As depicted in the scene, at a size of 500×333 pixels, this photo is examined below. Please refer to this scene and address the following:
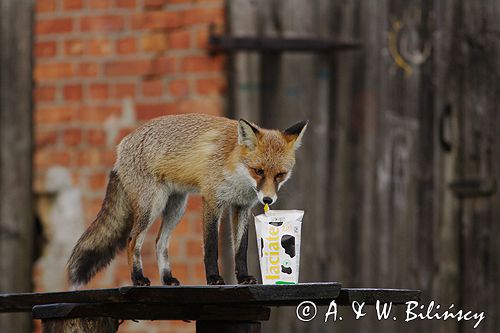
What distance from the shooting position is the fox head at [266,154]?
4.00m

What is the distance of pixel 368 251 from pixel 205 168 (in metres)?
2.88

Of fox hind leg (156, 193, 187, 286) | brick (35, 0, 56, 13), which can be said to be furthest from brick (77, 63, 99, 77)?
fox hind leg (156, 193, 187, 286)

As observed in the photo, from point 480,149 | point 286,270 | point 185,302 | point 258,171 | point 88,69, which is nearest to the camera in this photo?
point 185,302

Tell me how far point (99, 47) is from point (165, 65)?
50 centimetres

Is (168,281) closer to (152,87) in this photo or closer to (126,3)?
(152,87)

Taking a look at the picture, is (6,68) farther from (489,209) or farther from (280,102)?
(489,209)

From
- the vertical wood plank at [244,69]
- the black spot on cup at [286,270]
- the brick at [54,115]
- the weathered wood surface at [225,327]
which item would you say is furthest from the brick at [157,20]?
the black spot on cup at [286,270]

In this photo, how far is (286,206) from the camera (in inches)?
271

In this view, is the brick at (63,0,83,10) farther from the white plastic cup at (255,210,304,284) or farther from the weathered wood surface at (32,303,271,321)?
the white plastic cup at (255,210,304,284)

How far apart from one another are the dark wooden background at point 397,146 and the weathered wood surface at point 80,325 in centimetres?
278

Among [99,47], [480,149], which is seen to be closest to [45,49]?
[99,47]

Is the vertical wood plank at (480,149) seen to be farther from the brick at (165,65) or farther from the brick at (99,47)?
the brick at (99,47)

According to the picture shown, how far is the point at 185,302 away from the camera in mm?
3615

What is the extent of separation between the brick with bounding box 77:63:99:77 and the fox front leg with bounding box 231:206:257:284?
322 centimetres
